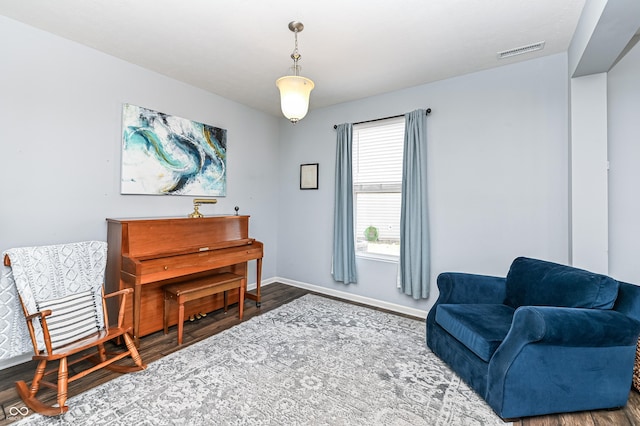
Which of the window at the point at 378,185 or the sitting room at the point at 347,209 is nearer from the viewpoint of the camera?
the sitting room at the point at 347,209

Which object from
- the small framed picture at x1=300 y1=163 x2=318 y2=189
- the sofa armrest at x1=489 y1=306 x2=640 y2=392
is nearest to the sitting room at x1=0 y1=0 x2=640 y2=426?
the sofa armrest at x1=489 y1=306 x2=640 y2=392

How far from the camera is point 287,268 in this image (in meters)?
4.58

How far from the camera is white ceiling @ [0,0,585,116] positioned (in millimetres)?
2043

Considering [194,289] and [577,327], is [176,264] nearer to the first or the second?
[194,289]

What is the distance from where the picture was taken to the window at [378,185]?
11.7ft

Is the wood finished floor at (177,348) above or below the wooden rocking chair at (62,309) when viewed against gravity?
below

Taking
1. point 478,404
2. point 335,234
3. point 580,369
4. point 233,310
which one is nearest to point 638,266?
point 580,369

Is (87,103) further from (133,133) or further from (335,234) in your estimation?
(335,234)

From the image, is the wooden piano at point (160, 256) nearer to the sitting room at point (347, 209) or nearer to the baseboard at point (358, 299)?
the sitting room at point (347, 209)

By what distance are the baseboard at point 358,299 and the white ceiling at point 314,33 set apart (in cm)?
264

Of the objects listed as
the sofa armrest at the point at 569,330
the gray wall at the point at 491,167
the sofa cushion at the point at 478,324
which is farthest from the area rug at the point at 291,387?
the gray wall at the point at 491,167

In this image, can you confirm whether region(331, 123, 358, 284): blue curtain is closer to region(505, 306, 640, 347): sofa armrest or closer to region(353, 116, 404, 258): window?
region(353, 116, 404, 258): window

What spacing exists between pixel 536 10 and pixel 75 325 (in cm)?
399

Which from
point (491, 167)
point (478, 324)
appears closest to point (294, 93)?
point (478, 324)
